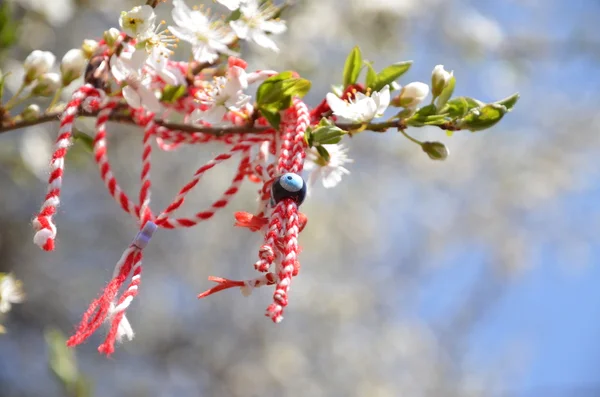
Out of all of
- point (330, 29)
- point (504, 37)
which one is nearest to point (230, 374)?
point (330, 29)

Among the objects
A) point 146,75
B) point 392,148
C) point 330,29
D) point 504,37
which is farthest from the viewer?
point 392,148

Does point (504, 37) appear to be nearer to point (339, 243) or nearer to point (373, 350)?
point (339, 243)

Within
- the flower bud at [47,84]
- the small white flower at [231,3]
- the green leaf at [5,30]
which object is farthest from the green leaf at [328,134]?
the green leaf at [5,30]

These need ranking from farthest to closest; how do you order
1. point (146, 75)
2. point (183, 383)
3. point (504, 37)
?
1. point (183, 383)
2. point (504, 37)
3. point (146, 75)

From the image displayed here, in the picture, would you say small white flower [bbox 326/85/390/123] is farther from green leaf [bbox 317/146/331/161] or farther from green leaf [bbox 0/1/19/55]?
green leaf [bbox 0/1/19/55]

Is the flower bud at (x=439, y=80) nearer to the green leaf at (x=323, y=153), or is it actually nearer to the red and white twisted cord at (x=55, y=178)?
the green leaf at (x=323, y=153)

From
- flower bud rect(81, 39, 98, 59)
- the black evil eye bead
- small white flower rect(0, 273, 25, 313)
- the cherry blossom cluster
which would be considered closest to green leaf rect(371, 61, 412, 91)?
the cherry blossom cluster
